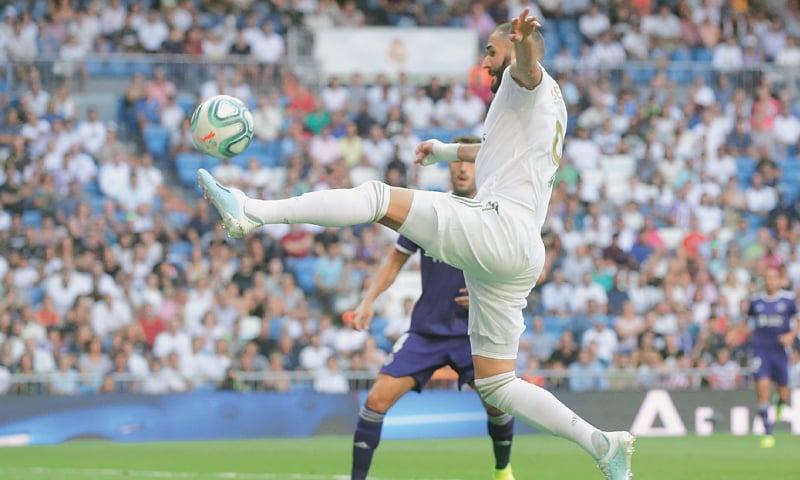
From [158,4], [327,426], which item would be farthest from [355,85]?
[327,426]

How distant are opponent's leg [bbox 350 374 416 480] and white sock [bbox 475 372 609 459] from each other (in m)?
1.48

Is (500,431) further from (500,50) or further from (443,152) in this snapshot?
(500,50)

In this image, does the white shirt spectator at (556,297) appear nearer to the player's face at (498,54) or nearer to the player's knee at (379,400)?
the player's knee at (379,400)

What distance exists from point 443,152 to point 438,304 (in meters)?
1.78

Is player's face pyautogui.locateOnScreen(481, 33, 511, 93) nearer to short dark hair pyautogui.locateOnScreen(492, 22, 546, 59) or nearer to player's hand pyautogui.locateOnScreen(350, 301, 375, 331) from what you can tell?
short dark hair pyautogui.locateOnScreen(492, 22, 546, 59)

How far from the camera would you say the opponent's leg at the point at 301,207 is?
7426 millimetres

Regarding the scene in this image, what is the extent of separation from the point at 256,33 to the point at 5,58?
4381 millimetres

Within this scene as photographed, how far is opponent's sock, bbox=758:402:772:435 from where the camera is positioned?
1780cm

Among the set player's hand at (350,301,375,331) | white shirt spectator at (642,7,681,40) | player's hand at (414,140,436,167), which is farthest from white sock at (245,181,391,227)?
white shirt spectator at (642,7,681,40)

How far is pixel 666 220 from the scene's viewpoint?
938 inches

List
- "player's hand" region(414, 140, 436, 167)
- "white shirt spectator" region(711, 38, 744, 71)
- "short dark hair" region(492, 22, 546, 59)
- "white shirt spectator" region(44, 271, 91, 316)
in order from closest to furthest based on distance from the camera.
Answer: "short dark hair" region(492, 22, 546, 59)
"player's hand" region(414, 140, 436, 167)
"white shirt spectator" region(44, 271, 91, 316)
"white shirt spectator" region(711, 38, 744, 71)

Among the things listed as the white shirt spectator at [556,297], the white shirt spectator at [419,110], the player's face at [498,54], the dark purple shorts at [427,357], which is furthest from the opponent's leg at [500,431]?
the white shirt spectator at [419,110]

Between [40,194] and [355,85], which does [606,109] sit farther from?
[40,194]

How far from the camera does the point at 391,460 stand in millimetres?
14602
